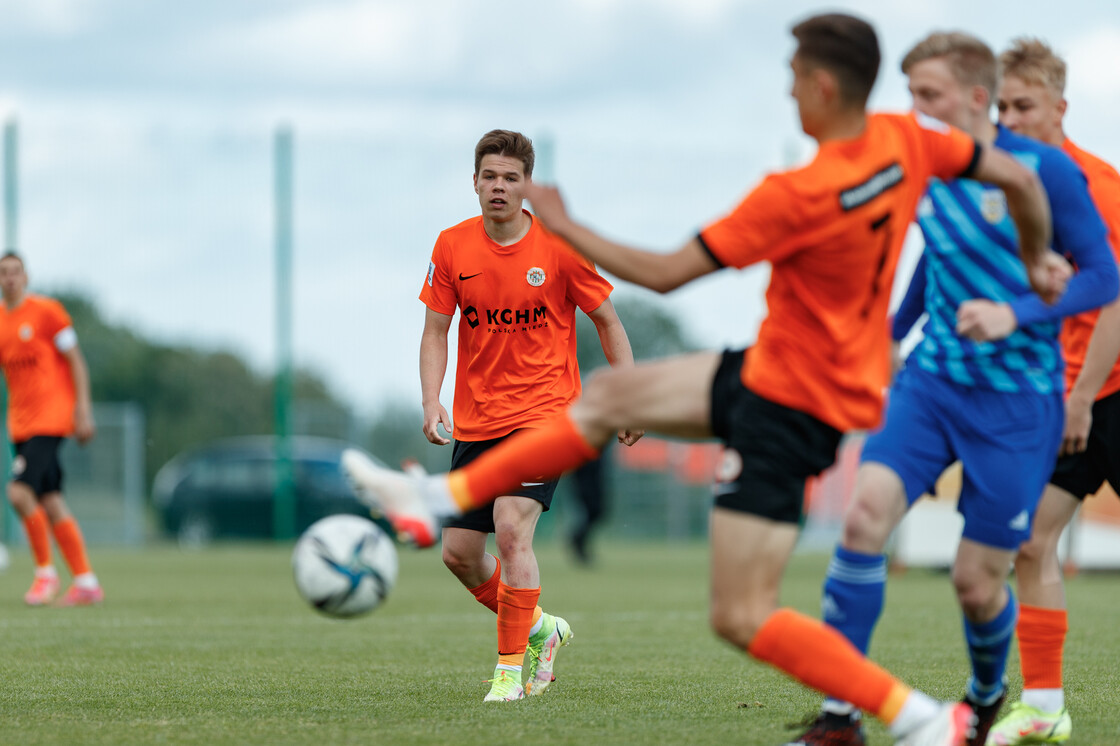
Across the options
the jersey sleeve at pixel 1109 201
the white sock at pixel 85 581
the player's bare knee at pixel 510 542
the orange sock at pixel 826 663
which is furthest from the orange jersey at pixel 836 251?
the white sock at pixel 85 581

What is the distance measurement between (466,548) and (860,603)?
84.7 inches

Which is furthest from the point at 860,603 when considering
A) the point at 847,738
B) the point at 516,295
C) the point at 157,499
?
the point at 157,499

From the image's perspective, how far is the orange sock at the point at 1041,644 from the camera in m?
4.25

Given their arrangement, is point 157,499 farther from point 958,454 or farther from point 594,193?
point 958,454

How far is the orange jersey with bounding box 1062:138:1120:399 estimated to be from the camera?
14.5ft

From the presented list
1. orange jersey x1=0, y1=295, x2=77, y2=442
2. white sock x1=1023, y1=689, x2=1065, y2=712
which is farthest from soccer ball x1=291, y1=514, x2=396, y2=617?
orange jersey x1=0, y1=295, x2=77, y2=442

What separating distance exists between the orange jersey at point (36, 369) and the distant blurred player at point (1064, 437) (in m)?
7.99

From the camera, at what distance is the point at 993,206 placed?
12.4 ft

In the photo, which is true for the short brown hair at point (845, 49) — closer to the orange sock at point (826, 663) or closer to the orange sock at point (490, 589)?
the orange sock at point (826, 663)

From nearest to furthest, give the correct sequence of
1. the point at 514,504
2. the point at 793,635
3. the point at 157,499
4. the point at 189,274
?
the point at 793,635, the point at 514,504, the point at 189,274, the point at 157,499

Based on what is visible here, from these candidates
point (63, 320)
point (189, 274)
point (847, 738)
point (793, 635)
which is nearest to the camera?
point (793, 635)

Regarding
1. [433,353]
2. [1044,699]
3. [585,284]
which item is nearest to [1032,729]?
[1044,699]

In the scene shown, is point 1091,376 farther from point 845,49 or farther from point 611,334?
point 611,334

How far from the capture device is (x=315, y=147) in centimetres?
2084
